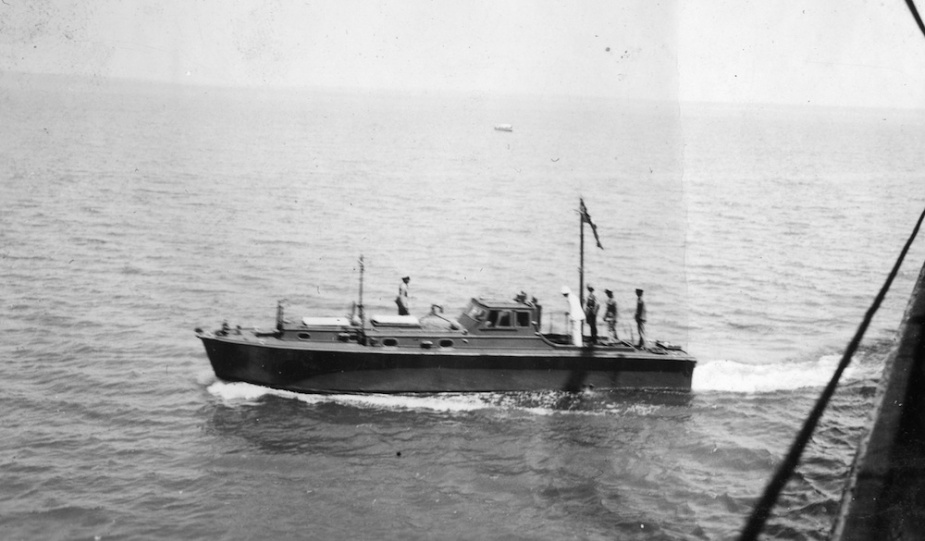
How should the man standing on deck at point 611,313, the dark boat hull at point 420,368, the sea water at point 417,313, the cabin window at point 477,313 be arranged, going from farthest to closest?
the man standing on deck at point 611,313 < the cabin window at point 477,313 < the dark boat hull at point 420,368 < the sea water at point 417,313

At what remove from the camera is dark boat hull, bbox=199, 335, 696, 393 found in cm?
2239

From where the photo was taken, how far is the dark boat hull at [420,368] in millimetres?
22391

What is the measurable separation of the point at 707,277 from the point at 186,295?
2365cm

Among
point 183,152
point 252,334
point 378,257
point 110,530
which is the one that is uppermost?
point 183,152

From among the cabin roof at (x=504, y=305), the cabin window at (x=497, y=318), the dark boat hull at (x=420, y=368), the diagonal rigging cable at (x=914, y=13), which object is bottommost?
the dark boat hull at (x=420, y=368)

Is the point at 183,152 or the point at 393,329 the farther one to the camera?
the point at 183,152

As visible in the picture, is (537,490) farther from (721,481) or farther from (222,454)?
(222,454)

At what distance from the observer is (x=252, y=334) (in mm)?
23031

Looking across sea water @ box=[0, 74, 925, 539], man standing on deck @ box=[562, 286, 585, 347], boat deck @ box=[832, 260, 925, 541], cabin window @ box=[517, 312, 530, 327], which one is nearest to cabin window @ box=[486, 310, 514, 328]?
cabin window @ box=[517, 312, 530, 327]

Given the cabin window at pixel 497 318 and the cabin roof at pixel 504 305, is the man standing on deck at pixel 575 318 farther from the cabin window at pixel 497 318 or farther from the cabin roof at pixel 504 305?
the cabin window at pixel 497 318

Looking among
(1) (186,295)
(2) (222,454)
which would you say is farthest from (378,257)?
(2) (222,454)

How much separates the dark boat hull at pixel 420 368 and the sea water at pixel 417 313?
501 mm

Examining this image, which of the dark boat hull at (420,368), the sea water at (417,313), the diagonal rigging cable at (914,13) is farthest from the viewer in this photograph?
the dark boat hull at (420,368)

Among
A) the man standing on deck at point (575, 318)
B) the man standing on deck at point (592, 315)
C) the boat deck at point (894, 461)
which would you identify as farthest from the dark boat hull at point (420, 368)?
the boat deck at point (894, 461)
